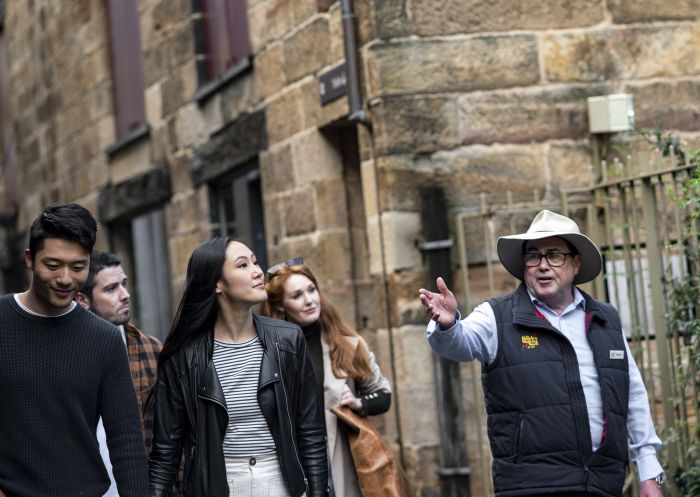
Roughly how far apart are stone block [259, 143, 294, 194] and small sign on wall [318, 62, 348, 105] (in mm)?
741

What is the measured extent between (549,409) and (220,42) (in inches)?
260

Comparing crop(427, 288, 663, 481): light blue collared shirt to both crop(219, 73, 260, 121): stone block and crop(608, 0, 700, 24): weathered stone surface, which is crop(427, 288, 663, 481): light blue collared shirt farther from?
crop(219, 73, 260, 121): stone block

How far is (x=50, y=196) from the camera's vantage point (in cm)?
1611

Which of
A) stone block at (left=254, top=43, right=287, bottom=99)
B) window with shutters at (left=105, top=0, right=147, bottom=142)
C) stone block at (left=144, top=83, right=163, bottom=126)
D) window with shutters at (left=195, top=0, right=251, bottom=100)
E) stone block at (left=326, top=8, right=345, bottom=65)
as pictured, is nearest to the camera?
stone block at (left=326, top=8, right=345, bottom=65)

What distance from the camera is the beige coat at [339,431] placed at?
635 centimetres

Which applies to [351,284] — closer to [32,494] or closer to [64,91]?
[32,494]

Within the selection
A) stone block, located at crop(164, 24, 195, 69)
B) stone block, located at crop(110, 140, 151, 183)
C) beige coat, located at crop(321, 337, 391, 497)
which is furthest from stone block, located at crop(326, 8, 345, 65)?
stone block, located at crop(110, 140, 151, 183)

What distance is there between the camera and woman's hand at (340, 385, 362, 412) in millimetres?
6406

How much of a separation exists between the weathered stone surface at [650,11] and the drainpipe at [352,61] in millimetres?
1505

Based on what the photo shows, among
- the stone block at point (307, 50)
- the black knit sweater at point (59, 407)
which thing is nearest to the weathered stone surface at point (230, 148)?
the stone block at point (307, 50)

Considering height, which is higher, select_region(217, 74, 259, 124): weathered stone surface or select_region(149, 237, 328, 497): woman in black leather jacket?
select_region(217, 74, 259, 124): weathered stone surface

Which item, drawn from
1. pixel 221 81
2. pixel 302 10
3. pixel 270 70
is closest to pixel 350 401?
pixel 302 10

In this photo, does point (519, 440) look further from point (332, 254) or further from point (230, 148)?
point (230, 148)

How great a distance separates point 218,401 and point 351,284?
162 inches
